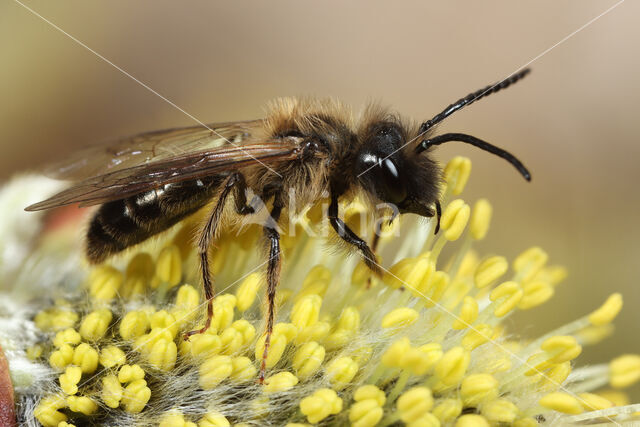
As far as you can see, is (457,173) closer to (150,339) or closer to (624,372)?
(624,372)

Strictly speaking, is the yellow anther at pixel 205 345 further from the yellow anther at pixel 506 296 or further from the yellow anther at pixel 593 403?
the yellow anther at pixel 593 403

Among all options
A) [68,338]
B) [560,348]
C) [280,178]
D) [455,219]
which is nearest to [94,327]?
[68,338]

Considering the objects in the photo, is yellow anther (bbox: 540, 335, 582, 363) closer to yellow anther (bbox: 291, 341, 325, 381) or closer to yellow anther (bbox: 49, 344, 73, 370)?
yellow anther (bbox: 291, 341, 325, 381)

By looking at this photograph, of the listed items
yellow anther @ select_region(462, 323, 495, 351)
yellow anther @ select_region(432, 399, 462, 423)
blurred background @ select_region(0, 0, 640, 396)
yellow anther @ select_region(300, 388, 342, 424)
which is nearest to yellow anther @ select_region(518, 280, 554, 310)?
yellow anther @ select_region(462, 323, 495, 351)

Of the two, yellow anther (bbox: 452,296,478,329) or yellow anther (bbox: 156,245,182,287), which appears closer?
yellow anther (bbox: 452,296,478,329)

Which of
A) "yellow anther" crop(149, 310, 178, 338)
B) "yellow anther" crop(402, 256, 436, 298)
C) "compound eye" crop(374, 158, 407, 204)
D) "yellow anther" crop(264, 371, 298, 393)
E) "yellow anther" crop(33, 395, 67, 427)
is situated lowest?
"yellow anther" crop(33, 395, 67, 427)

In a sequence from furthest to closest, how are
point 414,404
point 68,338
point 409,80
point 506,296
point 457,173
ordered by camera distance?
point 409,80 < point 457,173 < point 506,296 < point 68,338 < point 414,404

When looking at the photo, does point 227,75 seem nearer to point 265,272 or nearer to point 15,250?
point 15,250
